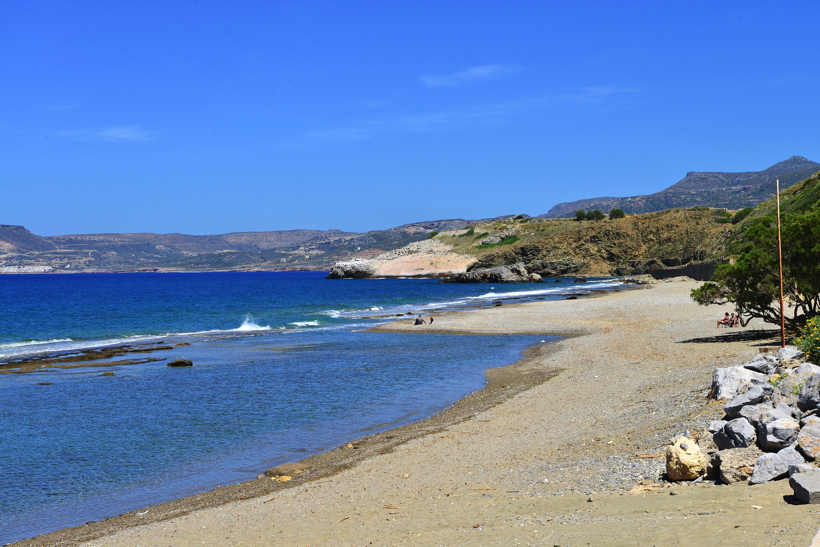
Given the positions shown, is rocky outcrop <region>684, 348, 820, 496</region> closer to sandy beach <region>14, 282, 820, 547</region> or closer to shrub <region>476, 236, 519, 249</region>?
sandy beach <region>14, 282, 820, 547</region>

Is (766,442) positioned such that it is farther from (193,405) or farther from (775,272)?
(775,272)

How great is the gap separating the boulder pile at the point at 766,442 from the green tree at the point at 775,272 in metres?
11.1

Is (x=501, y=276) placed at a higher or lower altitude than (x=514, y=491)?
higher

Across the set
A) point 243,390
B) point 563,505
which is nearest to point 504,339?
point 243,390

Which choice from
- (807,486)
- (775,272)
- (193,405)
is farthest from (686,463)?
(775,272)

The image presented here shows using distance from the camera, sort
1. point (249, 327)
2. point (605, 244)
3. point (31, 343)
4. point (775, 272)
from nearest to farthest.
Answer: point (775, 272), point (31, 343), point (249, 327), point (605, 244)

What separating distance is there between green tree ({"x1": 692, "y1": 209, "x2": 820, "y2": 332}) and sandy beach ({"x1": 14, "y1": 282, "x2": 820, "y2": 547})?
10.9 ft

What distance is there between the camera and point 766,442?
7762 millimetres

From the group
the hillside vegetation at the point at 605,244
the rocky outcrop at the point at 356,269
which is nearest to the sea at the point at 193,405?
the hillside vegetation at the point at 605,244

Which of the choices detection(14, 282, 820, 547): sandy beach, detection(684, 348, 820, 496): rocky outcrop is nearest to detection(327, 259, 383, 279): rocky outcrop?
detection(14, 282, 820, 547): sandy beach

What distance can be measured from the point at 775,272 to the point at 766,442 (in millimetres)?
14628

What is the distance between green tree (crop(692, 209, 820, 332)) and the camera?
19531mm

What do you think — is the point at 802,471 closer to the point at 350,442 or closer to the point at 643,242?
the point at 350,442

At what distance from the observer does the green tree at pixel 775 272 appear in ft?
64.1
